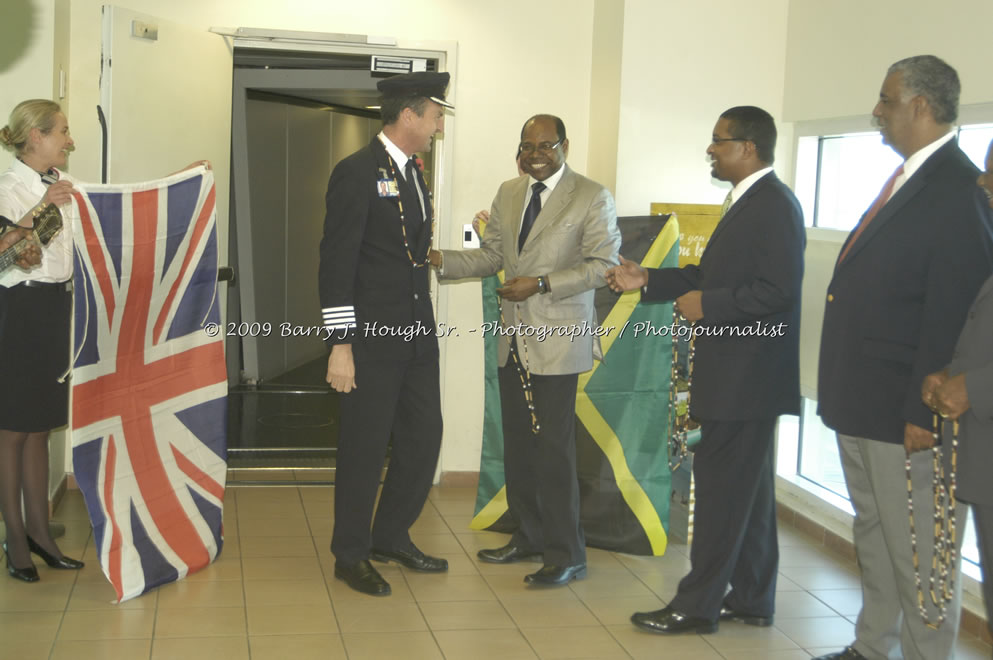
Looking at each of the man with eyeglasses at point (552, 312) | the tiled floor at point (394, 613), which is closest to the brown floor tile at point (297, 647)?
the tiled floor at point (394, 613)

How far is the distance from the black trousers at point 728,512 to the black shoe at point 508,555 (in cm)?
84

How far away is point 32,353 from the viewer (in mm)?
3600

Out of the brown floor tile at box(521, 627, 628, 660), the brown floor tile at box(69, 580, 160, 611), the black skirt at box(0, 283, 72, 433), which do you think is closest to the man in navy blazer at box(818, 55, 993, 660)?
the brown floor tile at box(521, 627, 628, 660)

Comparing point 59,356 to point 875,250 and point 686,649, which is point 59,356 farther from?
point 875,250

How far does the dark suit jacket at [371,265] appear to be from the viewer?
11.4ft

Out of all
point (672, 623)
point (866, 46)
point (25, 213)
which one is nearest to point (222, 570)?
point (25, 213)

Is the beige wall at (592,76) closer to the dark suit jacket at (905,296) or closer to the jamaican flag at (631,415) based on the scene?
the jamaican flag at (631,415)

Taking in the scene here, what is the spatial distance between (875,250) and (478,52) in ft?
9.21

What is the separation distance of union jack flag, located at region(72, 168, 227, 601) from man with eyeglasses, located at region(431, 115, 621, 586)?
96 centimetres

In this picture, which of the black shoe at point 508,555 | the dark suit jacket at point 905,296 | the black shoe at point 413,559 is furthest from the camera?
the black shoe at point 508,555

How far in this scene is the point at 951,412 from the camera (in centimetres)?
240

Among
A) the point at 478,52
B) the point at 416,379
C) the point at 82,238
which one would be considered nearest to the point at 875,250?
the point at 416,379

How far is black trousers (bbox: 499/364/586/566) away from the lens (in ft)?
12.3

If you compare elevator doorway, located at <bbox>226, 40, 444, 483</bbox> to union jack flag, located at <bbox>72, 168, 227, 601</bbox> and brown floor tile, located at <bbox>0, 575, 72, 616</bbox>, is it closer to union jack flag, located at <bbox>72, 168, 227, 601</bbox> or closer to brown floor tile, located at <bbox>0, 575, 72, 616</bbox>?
union jack flag, located at <bbox>72, 168, 227, 601</bbox>
